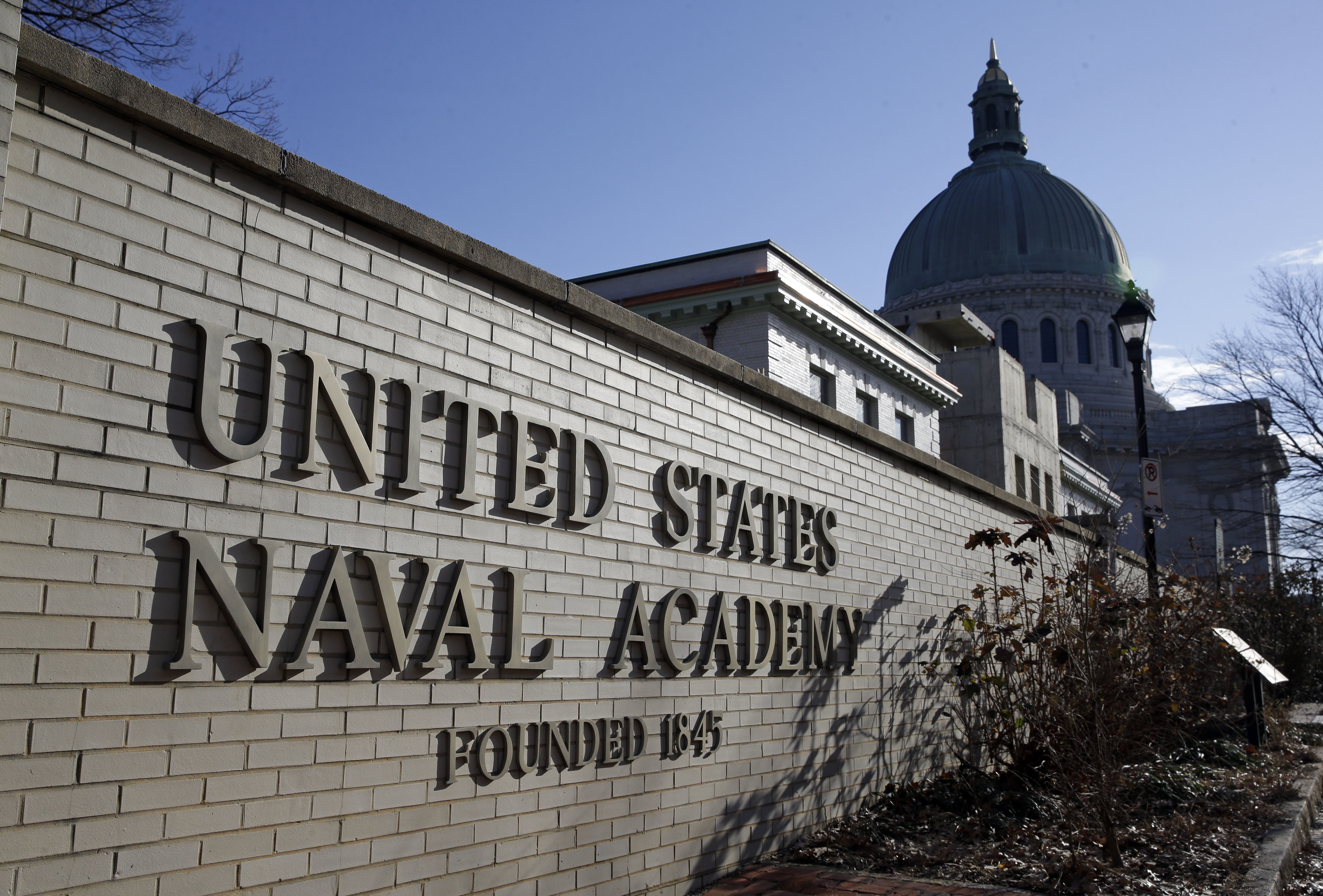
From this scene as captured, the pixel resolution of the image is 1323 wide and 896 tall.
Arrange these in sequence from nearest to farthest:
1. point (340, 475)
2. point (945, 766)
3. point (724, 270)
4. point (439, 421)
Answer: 1. point (340, 475)
2. point (439, 421)
3. point (945, 766)
4. point (724, 270)

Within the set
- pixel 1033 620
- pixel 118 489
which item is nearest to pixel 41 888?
pixel 118 489

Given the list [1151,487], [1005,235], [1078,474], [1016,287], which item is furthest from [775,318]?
[1005,235]

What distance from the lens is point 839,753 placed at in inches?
336

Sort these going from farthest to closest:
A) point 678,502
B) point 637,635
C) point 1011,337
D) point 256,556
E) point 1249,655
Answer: point 1011,337 → point 1249,655 → point 678,502 → point 637,635 → point 256,556

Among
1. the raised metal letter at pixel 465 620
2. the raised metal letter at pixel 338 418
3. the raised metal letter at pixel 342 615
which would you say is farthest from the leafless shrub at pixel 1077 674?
the raised metal letter at pixel 338 418

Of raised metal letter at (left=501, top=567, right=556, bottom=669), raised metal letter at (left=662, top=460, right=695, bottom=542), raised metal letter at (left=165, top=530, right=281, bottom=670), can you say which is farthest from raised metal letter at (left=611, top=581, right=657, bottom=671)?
raised metal letter at (left=165, top=530, right=281, bottom=670)

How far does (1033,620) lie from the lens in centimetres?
1267

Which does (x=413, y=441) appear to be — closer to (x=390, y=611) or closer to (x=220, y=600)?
(x=390, y=611)

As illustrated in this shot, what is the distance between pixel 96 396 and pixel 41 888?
158cm

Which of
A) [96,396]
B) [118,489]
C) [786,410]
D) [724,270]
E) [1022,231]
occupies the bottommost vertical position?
[118,489]

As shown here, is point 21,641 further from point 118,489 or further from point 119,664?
point 118,489

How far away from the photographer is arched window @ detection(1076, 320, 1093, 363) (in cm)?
7512

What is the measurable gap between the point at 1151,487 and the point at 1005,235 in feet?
221

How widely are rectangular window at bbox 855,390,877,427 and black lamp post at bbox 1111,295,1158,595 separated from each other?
797 cm
